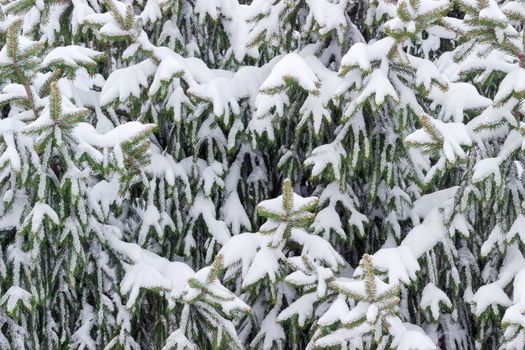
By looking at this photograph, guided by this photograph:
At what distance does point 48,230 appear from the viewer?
3.37m

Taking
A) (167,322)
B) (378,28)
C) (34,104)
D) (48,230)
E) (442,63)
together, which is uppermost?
(34,104)

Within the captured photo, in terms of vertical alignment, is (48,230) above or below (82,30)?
below

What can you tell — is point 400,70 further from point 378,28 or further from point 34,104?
point 34,104

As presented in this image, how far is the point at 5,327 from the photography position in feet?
12.3

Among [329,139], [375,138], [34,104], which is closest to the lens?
[34,104]

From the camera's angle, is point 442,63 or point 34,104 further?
point 442,63

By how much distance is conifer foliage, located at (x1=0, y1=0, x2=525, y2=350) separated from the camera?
319cm

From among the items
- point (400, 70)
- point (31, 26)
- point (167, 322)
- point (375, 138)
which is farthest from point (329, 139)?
point (31, 26)

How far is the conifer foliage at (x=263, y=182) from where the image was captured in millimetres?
3188

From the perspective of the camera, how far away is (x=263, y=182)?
14.4 feet

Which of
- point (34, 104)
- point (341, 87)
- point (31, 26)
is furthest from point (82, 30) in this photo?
point (341, 87)

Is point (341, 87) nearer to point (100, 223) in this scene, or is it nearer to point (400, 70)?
point (400, 70)

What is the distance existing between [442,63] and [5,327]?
3752mm

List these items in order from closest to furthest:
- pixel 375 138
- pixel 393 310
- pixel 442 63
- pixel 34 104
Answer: pixel 393 310 → pixel 34 104 → pixel 375 138 → pixel 442 63
